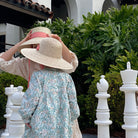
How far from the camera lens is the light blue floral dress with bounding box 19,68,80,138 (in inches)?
85.3

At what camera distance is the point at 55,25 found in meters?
7.16

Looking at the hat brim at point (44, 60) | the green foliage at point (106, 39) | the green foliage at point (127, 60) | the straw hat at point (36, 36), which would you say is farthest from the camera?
the green foliage at point (106, 39)

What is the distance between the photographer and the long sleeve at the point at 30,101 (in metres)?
2.16

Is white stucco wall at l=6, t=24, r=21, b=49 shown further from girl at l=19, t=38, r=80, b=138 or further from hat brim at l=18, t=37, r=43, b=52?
girl at l=19, t=38, r=80, b=138

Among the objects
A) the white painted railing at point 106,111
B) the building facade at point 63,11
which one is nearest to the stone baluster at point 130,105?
the white painted railing at point 106,111

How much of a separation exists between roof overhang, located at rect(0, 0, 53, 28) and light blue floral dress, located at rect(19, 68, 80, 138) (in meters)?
4.99

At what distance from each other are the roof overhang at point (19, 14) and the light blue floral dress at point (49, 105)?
4.99 metres

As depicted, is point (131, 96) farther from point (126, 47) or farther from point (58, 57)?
point (126, 47)

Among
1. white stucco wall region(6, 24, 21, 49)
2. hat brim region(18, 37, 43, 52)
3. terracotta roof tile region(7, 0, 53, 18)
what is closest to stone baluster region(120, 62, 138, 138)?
hat brim region(18, 37, 43, 52)

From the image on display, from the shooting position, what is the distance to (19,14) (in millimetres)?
7898

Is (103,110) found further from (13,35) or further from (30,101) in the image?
(13,35)

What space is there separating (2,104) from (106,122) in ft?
8.89

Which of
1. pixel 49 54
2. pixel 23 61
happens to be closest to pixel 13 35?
pixel 23 61

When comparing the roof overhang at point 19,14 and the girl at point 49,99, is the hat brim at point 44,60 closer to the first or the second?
the girl at point 49,99
